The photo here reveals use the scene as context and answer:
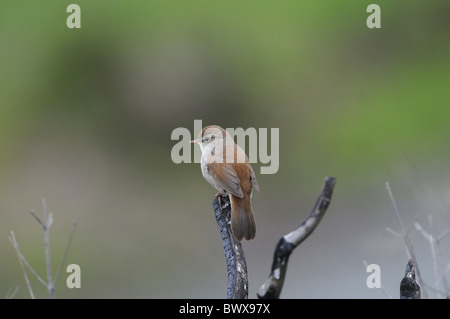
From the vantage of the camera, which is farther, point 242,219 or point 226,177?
point 226,177

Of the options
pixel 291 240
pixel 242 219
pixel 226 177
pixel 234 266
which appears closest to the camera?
pixel 291 240

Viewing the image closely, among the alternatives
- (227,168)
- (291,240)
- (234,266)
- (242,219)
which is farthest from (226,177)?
(291,240)

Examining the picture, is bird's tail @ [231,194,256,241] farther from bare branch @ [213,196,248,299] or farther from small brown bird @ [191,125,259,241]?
bare branch @ [213,196,248,299]

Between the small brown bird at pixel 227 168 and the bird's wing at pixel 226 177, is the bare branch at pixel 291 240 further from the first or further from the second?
the bird's wing at pixel 226 177

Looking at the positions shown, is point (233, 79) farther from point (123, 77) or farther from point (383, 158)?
point (383, 158)

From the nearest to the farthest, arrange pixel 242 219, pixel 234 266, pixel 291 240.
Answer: pixel 291 240
pixel 234 266
pixel 242 219

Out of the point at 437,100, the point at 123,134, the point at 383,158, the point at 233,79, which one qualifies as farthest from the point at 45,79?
the point at 437,100

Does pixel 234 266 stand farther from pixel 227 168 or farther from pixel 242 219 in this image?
pixel 227 168

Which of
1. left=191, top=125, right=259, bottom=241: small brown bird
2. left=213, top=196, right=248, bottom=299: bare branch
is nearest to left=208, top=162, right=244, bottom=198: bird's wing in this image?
left=191, top=125, right=259, bottom=241: small brown bird
